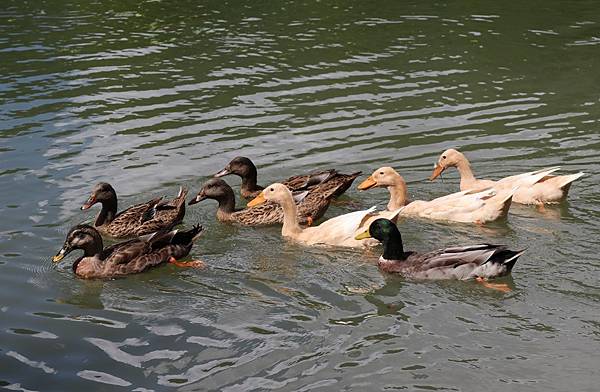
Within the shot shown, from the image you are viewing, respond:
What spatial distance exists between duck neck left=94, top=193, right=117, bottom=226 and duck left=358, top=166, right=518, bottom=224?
9.77 feet

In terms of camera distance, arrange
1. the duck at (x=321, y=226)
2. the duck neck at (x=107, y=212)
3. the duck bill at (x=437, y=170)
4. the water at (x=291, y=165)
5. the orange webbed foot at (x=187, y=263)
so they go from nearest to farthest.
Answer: the water at (x=291, y=165), the orange webbed foot at (x=187, y=263), the duck at (x=321, y=226), the duck neck at (x=107, y=212), the duck bill at (x=437, y=170)

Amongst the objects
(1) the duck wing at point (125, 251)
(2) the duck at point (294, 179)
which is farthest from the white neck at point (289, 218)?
(1) the duck wing at point (125, 251)

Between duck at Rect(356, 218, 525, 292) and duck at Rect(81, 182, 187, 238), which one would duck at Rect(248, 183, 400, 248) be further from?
duck at Rect(81, 182, 187, 238)

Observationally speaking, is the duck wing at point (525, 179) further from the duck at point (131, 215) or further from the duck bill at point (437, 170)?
the duck at point (131, 215)

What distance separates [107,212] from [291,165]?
2989 mm

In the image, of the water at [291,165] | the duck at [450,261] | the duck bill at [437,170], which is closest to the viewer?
the water at [291,165]

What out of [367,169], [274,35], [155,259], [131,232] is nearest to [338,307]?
[155,259]

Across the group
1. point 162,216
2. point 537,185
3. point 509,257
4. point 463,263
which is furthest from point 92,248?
point 537,185

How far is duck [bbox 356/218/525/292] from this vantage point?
11008mm

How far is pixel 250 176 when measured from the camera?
47.3 ft

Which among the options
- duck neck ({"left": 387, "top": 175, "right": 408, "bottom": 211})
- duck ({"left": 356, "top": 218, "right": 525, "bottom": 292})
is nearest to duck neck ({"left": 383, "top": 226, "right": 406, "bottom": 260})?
duck ({"left": 356, "top": 218, "right": 525, "bottom": 292})

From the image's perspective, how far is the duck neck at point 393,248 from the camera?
1159cm

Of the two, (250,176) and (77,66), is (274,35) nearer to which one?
(77,66)

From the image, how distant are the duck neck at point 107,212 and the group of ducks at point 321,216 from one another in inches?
0.5
